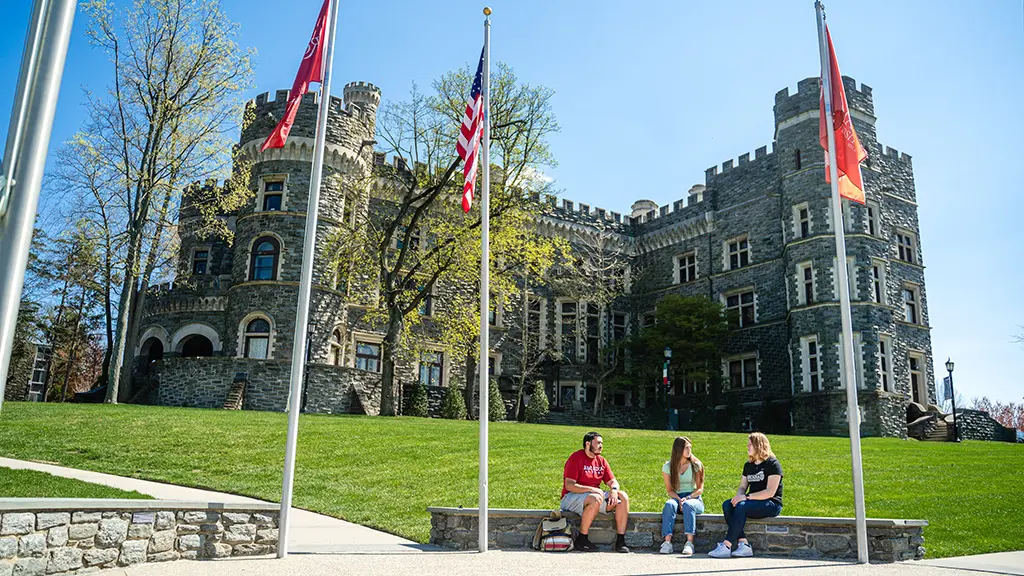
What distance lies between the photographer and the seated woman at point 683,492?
8422 millimetres

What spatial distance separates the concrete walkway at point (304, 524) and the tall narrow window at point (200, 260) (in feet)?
62.4

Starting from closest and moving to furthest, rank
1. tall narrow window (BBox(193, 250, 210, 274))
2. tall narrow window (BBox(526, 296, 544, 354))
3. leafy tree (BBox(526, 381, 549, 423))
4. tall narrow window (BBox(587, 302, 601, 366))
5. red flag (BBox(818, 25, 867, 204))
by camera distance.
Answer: red flag (BBox(818, 25, 867, 204)), leafy tree (BBox(526, 381, 549, 423)), tall narrow window (BBox(193, 250, 210, 274)), tall narrow window (BBox(526, 296, 544, 354)), tall narrow window (BBox(587, 302, 601, 366))

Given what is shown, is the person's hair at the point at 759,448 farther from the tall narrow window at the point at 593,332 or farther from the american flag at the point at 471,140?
the tall narrow window at the point at 593,332

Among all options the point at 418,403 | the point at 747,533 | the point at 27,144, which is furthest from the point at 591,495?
the point at 418,403

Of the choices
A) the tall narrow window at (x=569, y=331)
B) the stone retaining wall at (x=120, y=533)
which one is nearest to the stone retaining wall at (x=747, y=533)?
the stone retaining wall at (x=120, y=533)

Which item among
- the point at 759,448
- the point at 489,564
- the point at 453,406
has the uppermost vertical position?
the point at 453,406

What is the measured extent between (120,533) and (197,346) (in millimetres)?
24510

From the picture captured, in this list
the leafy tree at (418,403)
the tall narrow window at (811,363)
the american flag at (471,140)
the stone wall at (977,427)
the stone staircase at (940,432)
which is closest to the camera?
the american flag at (471,140)

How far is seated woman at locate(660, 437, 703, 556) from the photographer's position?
8422 millimetres

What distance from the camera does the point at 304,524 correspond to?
380 inches

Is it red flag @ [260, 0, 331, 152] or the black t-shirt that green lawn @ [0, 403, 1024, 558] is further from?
red flag @ [260, 0, 331, 152]

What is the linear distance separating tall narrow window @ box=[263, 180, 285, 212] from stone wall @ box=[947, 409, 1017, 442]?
24213mm

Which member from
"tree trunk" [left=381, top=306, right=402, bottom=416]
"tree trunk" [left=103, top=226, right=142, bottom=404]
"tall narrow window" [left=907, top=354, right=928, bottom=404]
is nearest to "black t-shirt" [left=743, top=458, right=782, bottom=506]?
"tree trunk" [left=381, top=306, right=402, bottom=416]

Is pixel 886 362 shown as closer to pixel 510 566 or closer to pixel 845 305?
pixel 845 305
